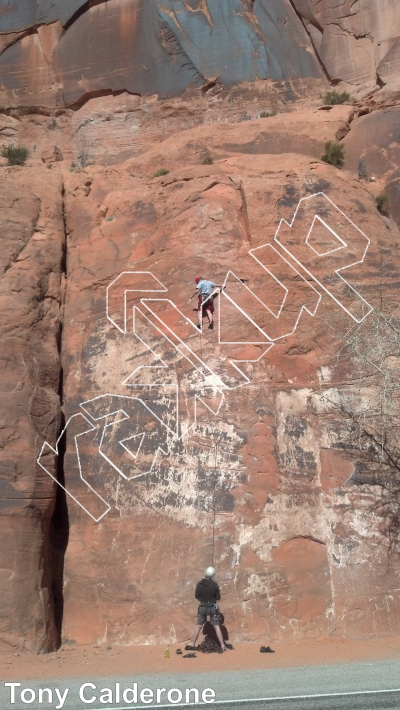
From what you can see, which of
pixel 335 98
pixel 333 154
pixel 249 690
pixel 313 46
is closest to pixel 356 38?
pixel 313 46

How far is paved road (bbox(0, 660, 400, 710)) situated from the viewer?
24.7 feet

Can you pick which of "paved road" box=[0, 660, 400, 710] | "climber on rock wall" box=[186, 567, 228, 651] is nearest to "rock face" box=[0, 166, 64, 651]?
"paved road" box=[0, 660, 400, 710]

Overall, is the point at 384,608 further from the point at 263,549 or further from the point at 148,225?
the point at 148,225

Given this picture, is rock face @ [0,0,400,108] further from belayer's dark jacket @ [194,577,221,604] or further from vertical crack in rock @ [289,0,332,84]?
belayer's dark jacket @ [194,577,221,604]

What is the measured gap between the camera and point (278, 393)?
1270 centimetres

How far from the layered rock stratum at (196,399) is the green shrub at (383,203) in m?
0.20

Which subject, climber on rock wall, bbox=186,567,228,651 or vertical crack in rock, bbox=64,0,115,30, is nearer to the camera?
climber on rock wall, bbox=186,567,228,651

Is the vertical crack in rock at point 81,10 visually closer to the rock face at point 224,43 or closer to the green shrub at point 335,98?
the rock face at point 224,43

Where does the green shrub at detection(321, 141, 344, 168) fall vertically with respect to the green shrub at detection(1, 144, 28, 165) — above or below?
below

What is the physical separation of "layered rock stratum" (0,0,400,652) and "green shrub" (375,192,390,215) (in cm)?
20

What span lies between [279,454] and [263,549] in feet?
5.26

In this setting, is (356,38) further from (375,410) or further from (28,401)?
(28,401)

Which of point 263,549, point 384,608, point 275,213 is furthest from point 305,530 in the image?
point 275,213

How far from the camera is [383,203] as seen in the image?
55.5ft
